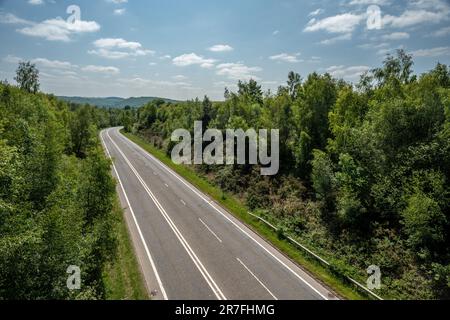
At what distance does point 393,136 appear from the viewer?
85.7 ft

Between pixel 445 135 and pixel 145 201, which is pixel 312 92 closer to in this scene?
pixel 445 135

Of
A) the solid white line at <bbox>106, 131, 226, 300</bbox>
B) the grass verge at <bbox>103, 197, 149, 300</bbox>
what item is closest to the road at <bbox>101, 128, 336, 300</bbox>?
the solid white line at <bbox>106, 131, 226, 300</bbox>

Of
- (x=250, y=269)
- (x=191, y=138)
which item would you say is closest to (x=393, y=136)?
(x=250, y=269)

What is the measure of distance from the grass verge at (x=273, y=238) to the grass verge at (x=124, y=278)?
11.0m

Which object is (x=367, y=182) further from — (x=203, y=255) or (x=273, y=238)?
(x=203, y=255)

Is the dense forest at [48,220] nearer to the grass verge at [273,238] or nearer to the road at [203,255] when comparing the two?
the road at [203,255]

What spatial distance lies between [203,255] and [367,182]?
54.4 ft

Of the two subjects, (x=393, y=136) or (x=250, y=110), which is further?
(x=250, y=110)

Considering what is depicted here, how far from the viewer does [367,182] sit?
2695cm

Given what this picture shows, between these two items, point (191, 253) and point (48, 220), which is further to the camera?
point (191, 253)

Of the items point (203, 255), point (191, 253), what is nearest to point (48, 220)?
point (191, 253)

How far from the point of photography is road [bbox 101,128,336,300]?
1814 centimetres
